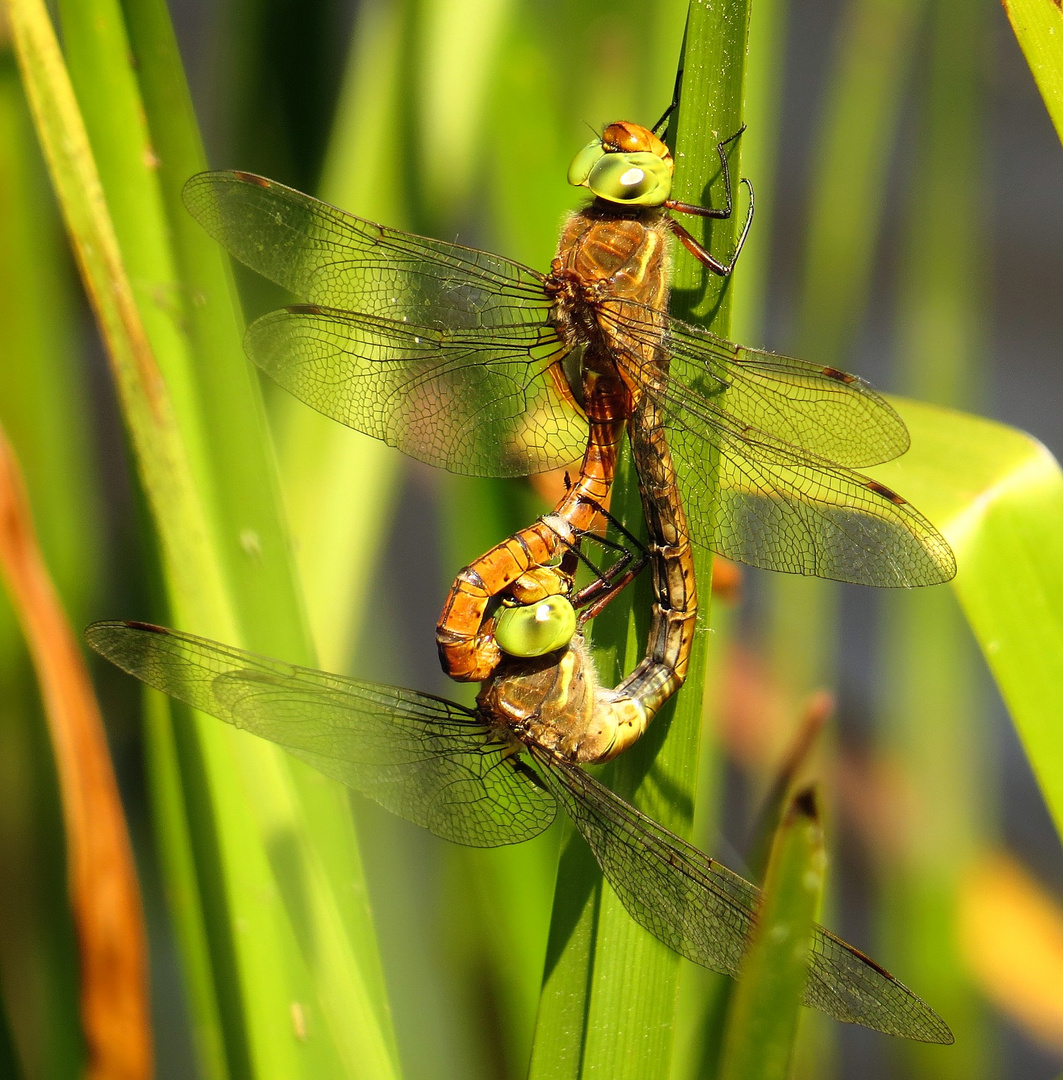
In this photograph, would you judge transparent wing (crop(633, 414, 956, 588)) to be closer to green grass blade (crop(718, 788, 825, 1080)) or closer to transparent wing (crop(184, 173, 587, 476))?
transparent wing (crop(184, 173, 587, 476))

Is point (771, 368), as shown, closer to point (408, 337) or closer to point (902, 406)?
point (902, 406)

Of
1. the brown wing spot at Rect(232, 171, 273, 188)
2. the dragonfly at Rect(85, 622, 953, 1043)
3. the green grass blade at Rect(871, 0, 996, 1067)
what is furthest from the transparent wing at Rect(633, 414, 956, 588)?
the green grass blade at Rect(871, 0, 996, 1067)

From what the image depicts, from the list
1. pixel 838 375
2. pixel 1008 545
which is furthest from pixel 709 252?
pixel 1008 545

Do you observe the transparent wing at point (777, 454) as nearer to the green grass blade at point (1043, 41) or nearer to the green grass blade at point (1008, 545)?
the green grass blade at point (1008, 545)

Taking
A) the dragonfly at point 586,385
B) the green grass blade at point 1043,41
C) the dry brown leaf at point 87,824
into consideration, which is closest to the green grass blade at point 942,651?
the dragonfly at point 586,385

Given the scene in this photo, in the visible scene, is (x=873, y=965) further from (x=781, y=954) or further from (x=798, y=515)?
(x=798, y=515)
